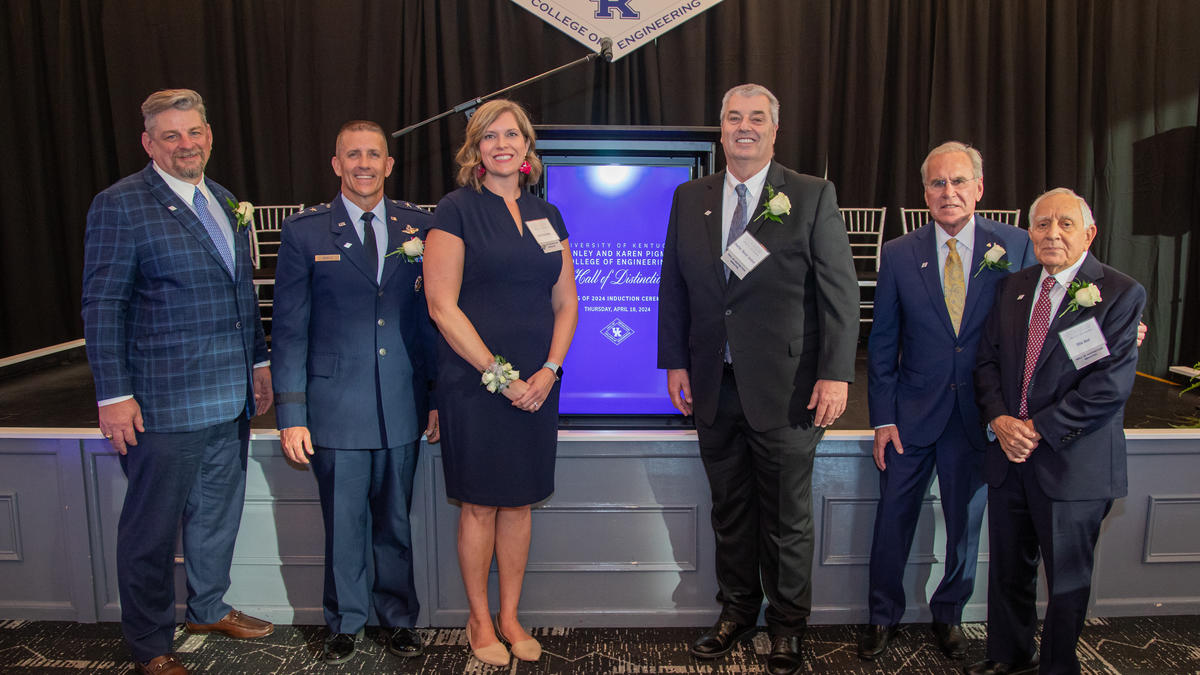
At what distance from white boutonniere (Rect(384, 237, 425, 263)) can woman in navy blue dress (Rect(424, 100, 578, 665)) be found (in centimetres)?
10

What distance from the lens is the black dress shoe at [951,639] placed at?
7.27 ft

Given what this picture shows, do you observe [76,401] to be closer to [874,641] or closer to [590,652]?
[590,652]

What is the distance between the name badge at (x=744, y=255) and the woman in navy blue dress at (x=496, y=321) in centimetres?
49

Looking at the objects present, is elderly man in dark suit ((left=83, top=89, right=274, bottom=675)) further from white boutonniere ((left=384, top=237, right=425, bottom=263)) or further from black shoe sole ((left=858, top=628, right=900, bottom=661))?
black shoe sole ((left=858, top=628, right=900, bottom=661))

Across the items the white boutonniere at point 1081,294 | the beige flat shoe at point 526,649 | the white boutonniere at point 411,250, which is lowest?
the beige flat shoe at point 526,649

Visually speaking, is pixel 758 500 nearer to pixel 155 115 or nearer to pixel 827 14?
pixel 155 115

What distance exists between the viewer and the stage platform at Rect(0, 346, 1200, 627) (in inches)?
94.3

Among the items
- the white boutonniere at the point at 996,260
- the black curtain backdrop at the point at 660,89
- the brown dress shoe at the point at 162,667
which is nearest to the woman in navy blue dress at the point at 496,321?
the brown dress shoe at the point at 162,667

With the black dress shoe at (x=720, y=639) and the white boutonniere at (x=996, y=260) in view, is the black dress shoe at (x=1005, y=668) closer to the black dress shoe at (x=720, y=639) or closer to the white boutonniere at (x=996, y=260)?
the black dress shoe at (x=720, y=639)

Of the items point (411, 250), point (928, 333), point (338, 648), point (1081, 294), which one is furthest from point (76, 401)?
point (1081, 294)

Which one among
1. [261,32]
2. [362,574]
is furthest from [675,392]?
[261,32]

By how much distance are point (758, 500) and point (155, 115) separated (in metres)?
2.05

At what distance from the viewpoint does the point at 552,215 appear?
2.16m

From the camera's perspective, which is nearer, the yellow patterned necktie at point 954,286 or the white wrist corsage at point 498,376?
the white wrist corsage at point 498,376
